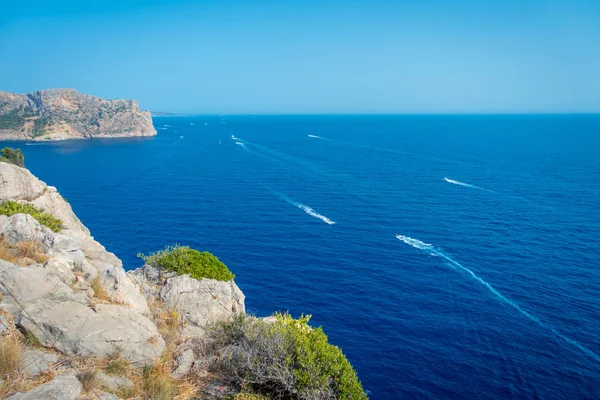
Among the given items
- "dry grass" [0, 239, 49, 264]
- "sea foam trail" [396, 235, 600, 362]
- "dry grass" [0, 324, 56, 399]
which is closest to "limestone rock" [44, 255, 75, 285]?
"dry grass" [0, 239, 49, 264]

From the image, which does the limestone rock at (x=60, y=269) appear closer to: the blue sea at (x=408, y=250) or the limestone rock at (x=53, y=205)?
the limestone rock at (x=53, y=205)

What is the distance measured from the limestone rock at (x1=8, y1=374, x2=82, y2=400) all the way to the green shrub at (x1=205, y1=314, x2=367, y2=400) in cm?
508

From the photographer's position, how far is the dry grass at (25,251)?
58.5 feet

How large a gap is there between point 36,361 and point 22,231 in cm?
945

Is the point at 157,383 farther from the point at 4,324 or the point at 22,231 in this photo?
the point at 22,231

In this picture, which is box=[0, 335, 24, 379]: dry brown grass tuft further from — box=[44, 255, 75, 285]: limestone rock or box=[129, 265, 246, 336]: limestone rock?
box=[129, 265, 246, 336]: limestone rock

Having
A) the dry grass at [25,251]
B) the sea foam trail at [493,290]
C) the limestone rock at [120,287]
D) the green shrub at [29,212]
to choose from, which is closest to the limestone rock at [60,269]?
the dry grass at [25,251]

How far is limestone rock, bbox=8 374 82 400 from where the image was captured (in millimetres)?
10841

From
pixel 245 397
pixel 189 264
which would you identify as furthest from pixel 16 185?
pixel 245 397

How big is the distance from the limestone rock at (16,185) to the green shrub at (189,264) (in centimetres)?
948

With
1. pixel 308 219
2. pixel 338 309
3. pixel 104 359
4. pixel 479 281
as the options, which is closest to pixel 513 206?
pixel 479 281

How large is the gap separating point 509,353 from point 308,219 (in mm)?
46058

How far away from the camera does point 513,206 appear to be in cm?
8856

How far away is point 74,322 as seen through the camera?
1423cm
